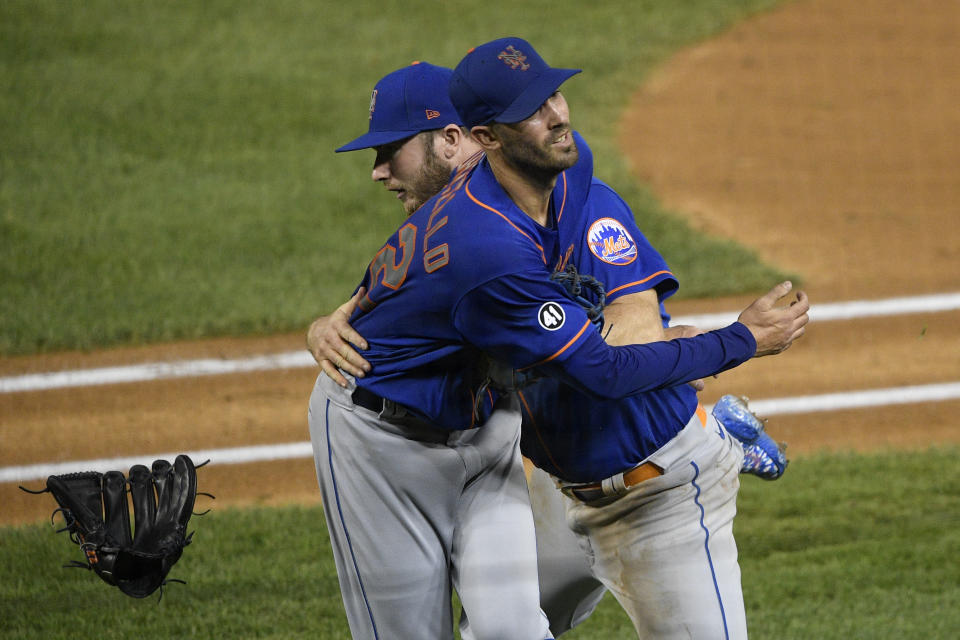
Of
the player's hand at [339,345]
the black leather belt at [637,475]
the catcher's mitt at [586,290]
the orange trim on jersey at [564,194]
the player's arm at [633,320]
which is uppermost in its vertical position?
the orange trim on jersey at [564,194]

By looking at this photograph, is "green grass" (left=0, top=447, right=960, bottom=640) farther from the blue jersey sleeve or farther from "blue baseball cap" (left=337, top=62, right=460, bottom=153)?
"blue baseball cap" (left=337, top=62, right=460, bottom=153)

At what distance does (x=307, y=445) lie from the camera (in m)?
7.16

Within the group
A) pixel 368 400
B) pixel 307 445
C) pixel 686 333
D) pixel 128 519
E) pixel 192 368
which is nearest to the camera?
pixel 368 400

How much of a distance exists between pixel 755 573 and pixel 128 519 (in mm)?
2770

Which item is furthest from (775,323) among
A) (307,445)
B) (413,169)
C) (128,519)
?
(307,445)

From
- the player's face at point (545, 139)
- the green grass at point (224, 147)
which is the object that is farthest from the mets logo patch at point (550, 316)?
the green grass at point (224, 147)

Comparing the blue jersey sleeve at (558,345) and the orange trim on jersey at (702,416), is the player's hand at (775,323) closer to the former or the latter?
the blue jersey sleeve at (558,345)

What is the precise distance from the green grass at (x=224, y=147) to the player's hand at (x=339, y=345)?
469 centimetres

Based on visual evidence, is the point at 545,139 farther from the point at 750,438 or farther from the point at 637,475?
the point at 750,438

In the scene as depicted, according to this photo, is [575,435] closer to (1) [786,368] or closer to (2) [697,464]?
(2) [697,464]

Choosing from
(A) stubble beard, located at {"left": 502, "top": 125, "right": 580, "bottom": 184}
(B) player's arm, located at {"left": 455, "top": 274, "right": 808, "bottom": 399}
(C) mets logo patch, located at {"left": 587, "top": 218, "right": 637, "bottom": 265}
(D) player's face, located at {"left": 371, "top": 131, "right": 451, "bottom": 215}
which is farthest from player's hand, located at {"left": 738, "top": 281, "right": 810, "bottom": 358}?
(D) player's face, located at {"left": 371, "top": 131, "right": 451, "bottom": 215}

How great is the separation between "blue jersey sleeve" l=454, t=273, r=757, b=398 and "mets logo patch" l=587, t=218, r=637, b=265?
0.94 feet

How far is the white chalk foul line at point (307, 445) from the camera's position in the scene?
22.8 ft

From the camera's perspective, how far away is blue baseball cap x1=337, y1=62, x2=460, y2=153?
4.13 meters
